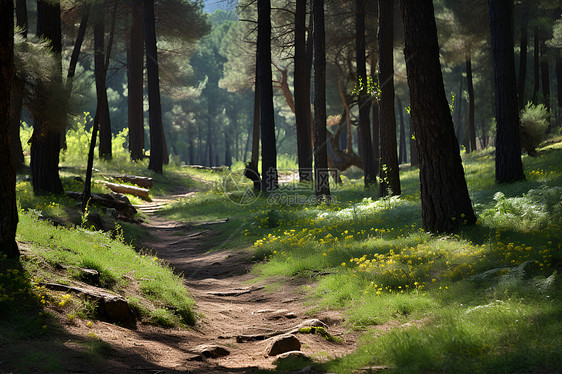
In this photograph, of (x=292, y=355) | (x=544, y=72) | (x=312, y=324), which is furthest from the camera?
(x=544, y=72)

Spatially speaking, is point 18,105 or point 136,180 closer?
point 18,105

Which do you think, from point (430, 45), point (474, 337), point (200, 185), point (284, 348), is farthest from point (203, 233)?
point (200, 185)

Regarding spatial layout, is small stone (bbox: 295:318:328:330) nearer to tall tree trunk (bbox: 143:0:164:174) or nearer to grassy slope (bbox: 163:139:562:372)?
grassy slope (bbox: 163:139:562:372)

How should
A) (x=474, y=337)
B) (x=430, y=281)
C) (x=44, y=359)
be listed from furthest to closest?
1. (x=430, y=281)
2. (x=474, y=337)
3. (x=44, y=359)

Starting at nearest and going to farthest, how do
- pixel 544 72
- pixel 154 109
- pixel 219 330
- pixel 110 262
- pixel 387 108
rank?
pixel 219 330
pixel 110 262
pixel 387 108
pixel 154 109
pixel 544 72

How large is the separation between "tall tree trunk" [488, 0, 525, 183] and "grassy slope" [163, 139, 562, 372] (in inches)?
41.5

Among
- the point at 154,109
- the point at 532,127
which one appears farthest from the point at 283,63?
the point at 532,127

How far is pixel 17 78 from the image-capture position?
9.16m

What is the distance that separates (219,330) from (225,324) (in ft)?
0.74

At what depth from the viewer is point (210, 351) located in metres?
4.22

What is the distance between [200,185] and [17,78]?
1478 centimetres

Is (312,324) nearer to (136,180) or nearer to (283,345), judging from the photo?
(283,345)

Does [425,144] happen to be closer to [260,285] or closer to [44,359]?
[260,285]

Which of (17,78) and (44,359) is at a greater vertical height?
(17,78)
